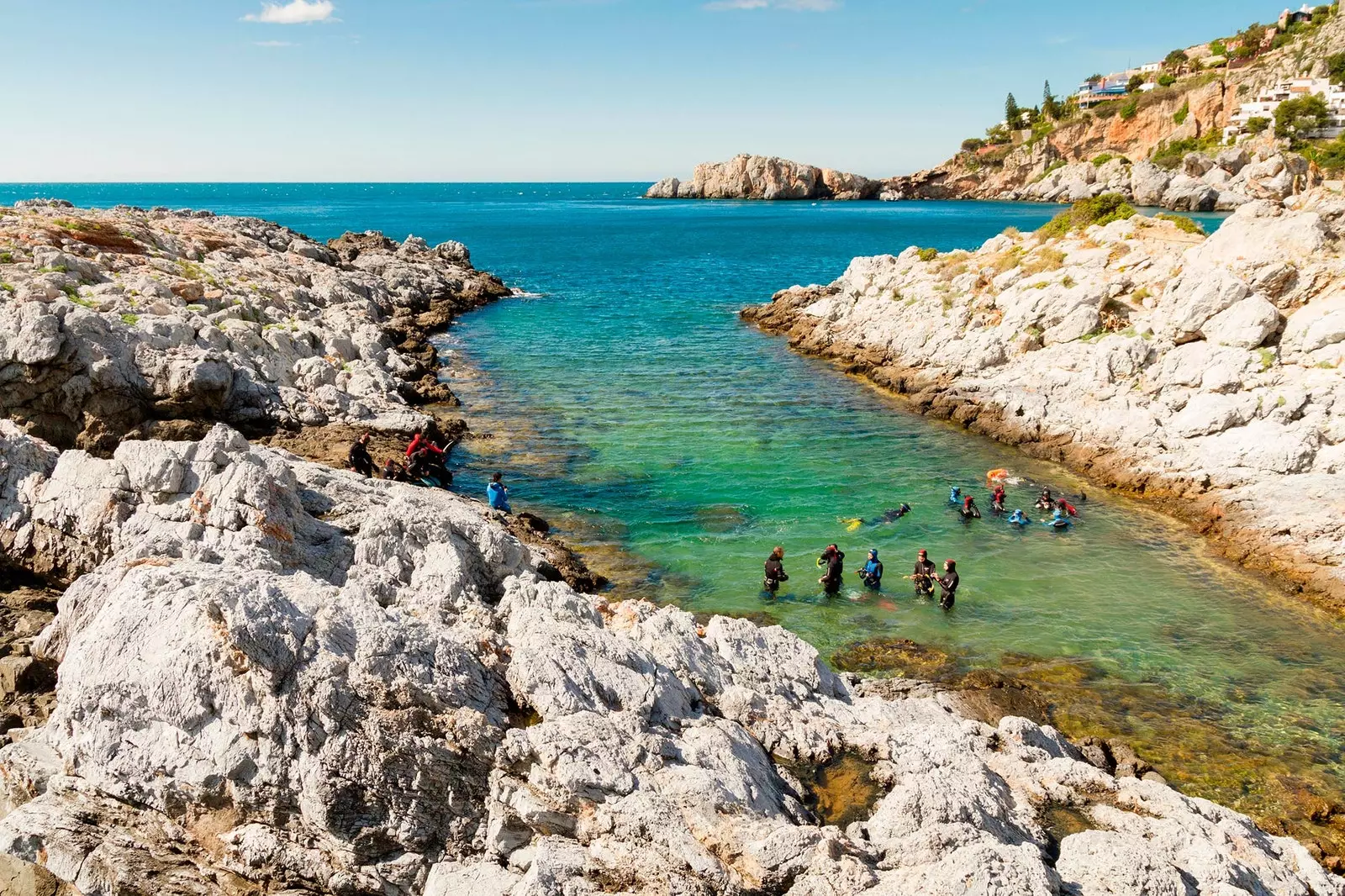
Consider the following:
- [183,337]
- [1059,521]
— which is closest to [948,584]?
[1059,521]

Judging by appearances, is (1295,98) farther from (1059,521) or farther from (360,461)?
(360,461)

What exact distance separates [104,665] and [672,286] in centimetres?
7817

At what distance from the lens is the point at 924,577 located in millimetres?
23656

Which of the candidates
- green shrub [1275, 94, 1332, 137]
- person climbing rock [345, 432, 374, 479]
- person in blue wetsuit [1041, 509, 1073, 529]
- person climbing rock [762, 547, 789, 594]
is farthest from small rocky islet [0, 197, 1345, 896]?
green shrub [1275, 94, 1332, 137]

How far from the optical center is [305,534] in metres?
16.8

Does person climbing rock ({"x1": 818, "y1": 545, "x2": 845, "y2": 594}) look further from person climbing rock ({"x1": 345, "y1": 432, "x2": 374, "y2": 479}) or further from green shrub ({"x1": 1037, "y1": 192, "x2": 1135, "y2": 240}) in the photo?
green shrub ({"x1": 1037, "y1": 192, "x2": 1135, "y2": 240})

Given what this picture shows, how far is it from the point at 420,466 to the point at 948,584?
17769 mm

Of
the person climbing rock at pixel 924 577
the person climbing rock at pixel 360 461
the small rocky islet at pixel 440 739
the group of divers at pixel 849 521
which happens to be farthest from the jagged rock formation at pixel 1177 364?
the person climbing rock at pixel 360 461

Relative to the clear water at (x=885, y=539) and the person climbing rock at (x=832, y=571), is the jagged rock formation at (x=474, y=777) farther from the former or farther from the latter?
the person climbing rock at (x=832, y=571)

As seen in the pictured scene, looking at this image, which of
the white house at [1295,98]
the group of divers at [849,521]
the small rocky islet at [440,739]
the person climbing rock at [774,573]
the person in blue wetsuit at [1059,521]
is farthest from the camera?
the white house at [1295,98]

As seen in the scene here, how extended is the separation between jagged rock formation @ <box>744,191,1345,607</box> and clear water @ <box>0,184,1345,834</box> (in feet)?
6.31

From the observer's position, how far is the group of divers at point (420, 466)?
26141mm

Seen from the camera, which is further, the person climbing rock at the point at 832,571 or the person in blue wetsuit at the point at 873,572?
the person in blue wetsuit at the point at 873,572

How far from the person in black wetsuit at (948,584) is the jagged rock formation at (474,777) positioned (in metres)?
8.26
